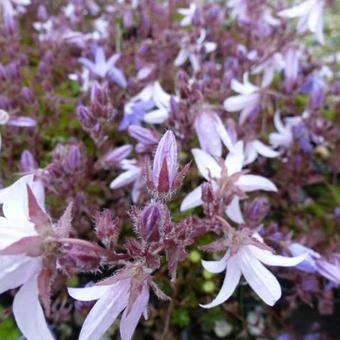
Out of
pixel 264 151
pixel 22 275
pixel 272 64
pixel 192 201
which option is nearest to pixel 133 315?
pixel 22 275

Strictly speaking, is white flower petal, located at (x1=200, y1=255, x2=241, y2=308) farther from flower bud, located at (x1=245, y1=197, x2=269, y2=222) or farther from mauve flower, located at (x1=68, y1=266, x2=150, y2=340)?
flower bud, located at (x1=245, y1=197, x2=269, y2=222)

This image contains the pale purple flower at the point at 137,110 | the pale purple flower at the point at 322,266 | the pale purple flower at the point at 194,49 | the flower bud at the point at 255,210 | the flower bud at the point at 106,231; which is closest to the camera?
the flower bud at the point at 106,231

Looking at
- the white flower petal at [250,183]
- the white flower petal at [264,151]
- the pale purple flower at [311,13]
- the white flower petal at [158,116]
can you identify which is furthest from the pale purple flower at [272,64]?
the white flower petal at [250,183]

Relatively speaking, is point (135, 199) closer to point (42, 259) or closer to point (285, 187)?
point (285, 187)

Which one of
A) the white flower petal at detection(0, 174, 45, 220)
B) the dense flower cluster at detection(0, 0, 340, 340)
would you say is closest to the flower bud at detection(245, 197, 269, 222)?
the dense flower cluster at detection(0, 0, 340, 340)

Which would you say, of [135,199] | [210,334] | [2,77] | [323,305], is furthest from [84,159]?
[323,305]

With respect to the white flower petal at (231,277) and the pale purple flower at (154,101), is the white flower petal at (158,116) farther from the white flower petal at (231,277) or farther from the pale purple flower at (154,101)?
the white flower petal at (231,277)
